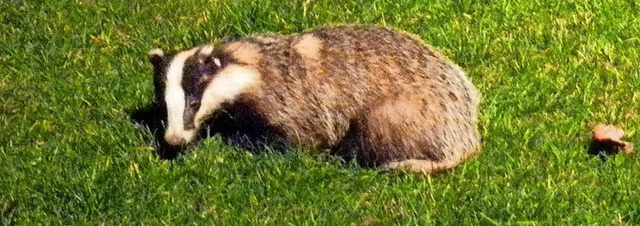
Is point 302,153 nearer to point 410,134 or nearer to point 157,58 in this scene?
point 410,134

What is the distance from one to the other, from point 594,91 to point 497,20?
1003 mm

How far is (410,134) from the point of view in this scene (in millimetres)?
5504

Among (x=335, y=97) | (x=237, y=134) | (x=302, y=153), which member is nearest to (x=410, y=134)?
(x=335, y=97)

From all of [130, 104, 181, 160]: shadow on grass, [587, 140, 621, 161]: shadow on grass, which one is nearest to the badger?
[130, 104, 181, 160]: shadow on grass

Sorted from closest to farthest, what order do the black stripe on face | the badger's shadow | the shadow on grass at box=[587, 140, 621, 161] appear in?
1. the shadow on grass at box=[587, 140, 621, 161]
2. the black stripe on face
3. the badger's shadow

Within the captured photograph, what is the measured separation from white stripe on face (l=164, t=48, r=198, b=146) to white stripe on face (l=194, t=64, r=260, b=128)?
0.09 m

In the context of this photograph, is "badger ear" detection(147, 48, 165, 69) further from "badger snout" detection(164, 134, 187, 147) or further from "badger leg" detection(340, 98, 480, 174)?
"badger leg" detection(340, 98, 480, 174)

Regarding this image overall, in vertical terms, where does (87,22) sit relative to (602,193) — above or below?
below

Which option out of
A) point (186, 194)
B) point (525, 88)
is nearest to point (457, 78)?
Result: point (525, 88)

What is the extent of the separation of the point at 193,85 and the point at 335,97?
2.09 ft

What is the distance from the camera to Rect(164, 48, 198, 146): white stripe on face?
17.6 ft

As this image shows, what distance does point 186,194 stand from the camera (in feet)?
16.9

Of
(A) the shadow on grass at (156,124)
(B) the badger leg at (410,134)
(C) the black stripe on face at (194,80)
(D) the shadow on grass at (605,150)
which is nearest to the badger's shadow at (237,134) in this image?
(A) the shadow on grass at (156,124)

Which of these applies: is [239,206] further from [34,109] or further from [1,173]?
[34,109]
